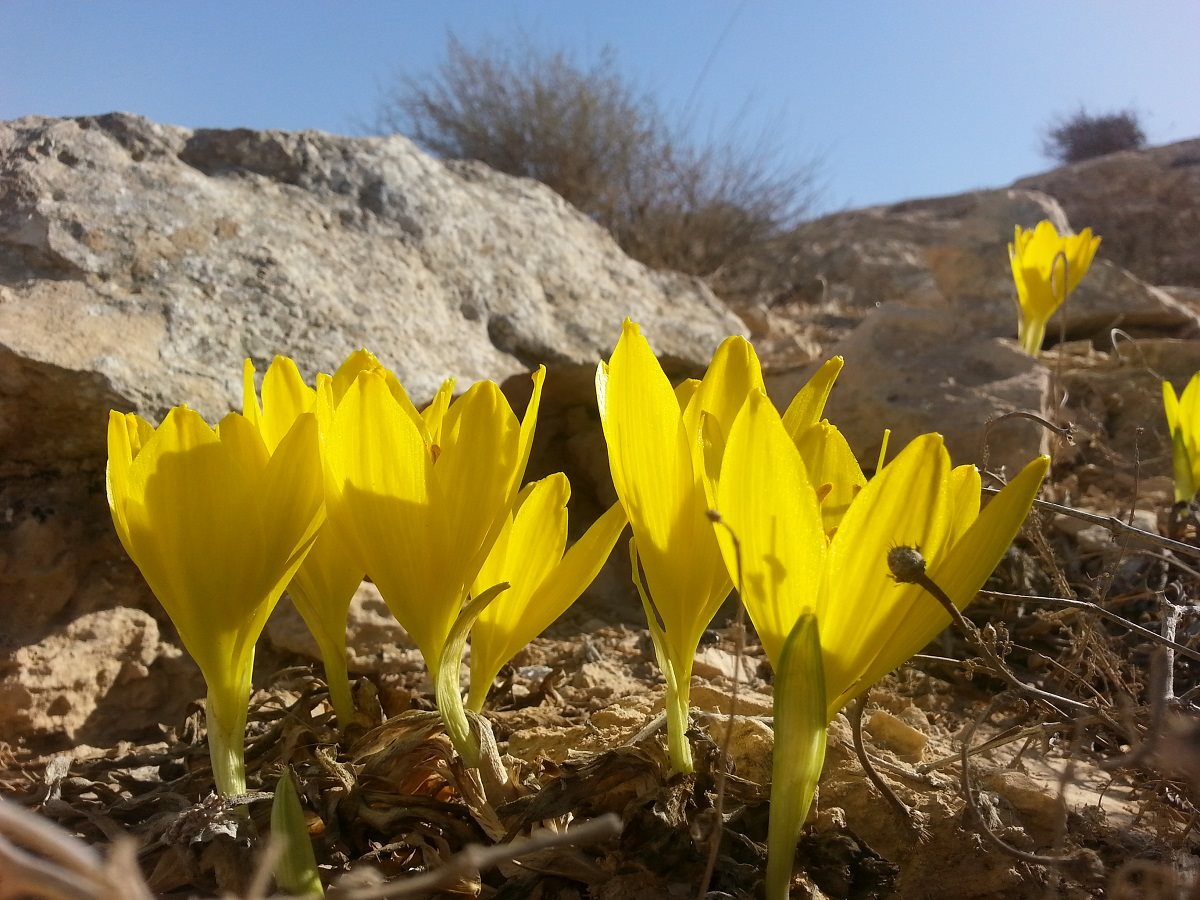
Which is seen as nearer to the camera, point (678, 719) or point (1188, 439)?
point (678, 719)

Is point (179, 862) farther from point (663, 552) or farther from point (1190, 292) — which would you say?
point (1190, 292)

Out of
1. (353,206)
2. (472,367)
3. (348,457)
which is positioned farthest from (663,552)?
(353,206)

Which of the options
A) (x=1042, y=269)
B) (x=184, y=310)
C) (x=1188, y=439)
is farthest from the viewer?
(x=1042, y=269)

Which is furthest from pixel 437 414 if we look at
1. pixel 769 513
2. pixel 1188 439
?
pixel 1188 439

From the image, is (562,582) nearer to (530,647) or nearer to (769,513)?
(769,513)

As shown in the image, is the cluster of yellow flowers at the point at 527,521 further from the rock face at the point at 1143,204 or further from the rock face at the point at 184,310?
the rock face at the point at 1143,204

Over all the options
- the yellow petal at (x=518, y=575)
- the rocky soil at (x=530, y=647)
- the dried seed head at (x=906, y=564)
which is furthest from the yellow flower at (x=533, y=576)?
the dried seed head at (x=906, y=564)
